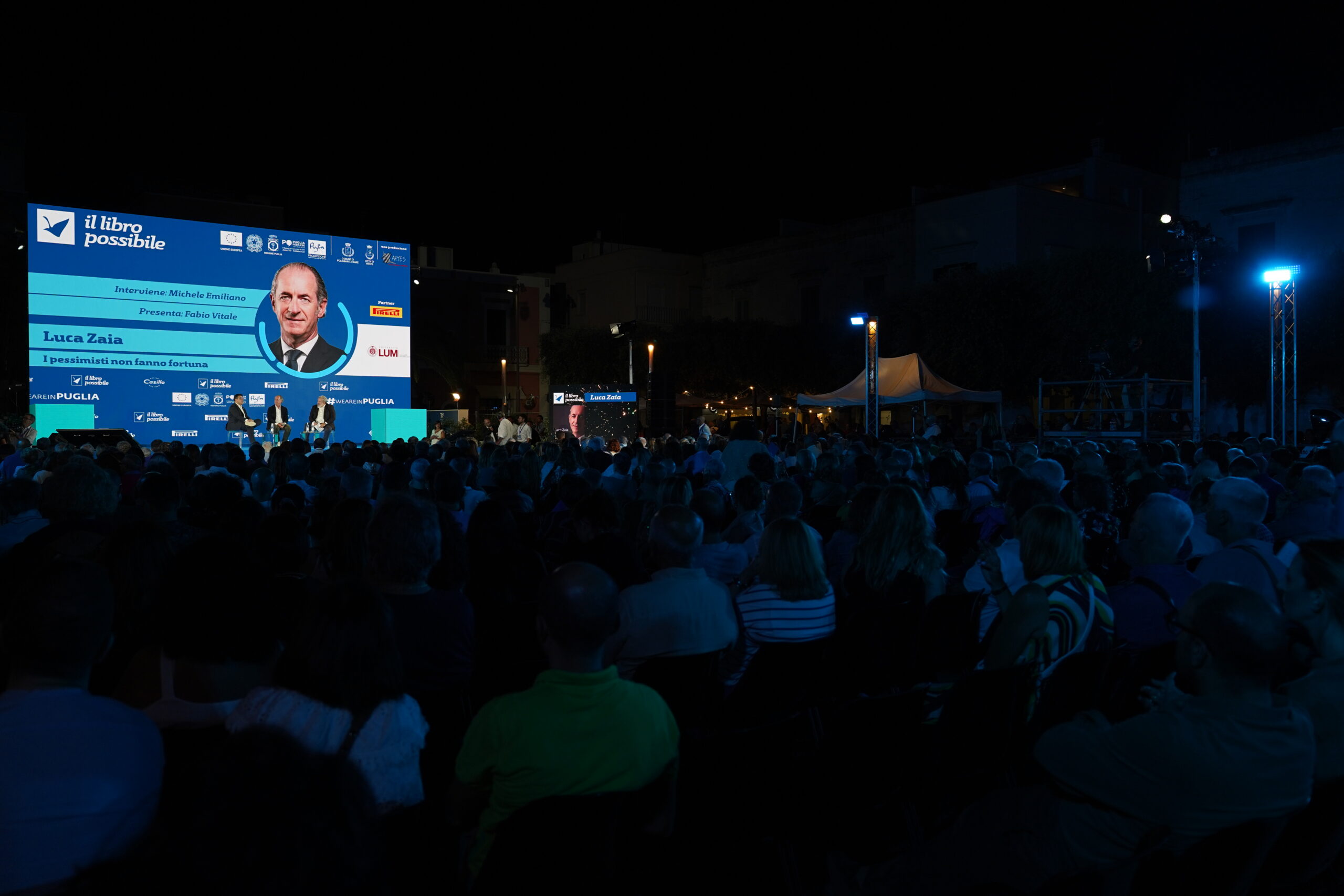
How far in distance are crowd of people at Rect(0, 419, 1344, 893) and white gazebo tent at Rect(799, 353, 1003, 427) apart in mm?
11201

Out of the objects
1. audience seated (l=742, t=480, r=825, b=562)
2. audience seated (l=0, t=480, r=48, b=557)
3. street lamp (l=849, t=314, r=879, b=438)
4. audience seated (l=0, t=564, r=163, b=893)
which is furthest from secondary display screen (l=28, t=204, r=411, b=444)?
audience seated (l=0, t=564, r=163, b=893)

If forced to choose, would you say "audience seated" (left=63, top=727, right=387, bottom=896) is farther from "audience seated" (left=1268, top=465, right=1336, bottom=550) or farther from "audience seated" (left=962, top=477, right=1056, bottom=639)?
"audience seated" (left=1268, top=465, right=1336, bottom=550)

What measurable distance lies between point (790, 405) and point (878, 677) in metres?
29.4

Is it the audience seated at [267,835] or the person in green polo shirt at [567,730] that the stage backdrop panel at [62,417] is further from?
the audience seated at [267,835]

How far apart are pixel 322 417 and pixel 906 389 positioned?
1110cm

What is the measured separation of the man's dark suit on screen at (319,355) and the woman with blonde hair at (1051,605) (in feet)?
52.2

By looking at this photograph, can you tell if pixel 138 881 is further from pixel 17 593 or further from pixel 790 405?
pixel 790 405

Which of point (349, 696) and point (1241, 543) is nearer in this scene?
point (349, 696)

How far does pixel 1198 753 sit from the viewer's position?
1824 mm

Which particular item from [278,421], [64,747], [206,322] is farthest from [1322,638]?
[206,322]

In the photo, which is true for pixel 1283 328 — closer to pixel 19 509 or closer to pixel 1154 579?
pixel 1154 579

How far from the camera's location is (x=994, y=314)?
2598cm

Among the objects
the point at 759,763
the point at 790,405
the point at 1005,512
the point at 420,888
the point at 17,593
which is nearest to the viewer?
the point at 17,593

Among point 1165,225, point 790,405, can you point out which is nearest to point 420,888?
point 1165,225
